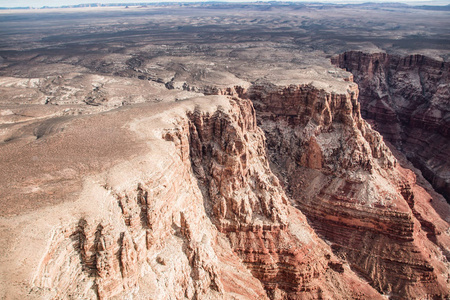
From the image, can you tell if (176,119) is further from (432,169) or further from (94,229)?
(432,169)

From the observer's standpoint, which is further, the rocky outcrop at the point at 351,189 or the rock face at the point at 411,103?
the rock face at the point at 411,103

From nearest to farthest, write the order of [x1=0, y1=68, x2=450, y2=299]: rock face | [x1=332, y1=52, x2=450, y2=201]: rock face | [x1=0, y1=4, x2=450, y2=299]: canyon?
[x1=0, y1=68, x2=450, y2=299]: rock face, [x1=0, y1=4, x2=450, y2=299]: canyon, [x1=332, y1=52, x2=450, y2=201]: rock face

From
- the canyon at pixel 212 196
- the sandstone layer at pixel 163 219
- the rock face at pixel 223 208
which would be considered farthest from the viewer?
the canyon at pixel 212 196

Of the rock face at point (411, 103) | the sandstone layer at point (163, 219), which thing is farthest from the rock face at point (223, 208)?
the rock face at point (411, 103)

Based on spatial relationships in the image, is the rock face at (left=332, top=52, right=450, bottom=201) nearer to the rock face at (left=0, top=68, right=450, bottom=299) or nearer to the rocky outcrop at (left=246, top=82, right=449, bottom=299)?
the rock face at (left=0, top=68, right=450, bottom=299)

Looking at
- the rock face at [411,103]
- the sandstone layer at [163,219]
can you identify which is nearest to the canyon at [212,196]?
the sandstone layer at [163,219]

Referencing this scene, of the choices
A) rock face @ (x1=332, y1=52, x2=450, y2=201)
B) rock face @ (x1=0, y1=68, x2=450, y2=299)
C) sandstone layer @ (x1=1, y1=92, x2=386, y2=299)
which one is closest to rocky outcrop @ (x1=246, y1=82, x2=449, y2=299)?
rock face @ (x1=0, y1=68, x2=450, y2=299)

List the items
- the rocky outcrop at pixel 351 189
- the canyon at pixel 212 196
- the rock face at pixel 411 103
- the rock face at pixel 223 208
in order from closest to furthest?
the rock face at pixel 223 208 → the canyon at pixel 212 196 → the rocky outcrop at pixel 351 189 → the rock face at pixel 411 103

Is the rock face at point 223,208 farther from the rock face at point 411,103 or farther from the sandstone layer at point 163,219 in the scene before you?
the rock face at point 411,103
